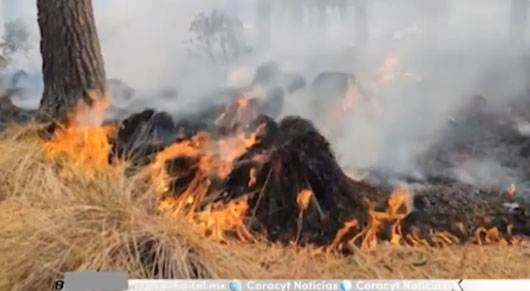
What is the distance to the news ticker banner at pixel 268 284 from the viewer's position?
1.64 metres

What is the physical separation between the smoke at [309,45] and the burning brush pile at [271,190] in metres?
0.06

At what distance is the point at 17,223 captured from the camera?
1658 millimetres

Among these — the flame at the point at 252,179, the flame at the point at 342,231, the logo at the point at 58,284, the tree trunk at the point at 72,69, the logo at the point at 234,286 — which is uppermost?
the tree trunk at the point at 72,69

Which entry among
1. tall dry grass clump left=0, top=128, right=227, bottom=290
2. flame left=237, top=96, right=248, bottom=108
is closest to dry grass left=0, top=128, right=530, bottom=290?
tall dry grass clump left=0, top=128, right=227, bottom=290

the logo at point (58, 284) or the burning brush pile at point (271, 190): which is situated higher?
the burning brush pile at point (271, 190)

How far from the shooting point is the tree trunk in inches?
66.0

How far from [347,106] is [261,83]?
0.20 metres

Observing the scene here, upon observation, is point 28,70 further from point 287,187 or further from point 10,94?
point 287,187

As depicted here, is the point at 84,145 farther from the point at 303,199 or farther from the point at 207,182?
the point at 303,199

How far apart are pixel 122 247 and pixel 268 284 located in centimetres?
32

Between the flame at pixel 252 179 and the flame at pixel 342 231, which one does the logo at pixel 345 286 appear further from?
the flame at pixel 252 179

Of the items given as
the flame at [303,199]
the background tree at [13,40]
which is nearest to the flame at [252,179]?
the flame at [303,199]

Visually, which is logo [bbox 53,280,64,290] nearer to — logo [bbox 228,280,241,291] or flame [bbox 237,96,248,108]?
logo [bbox 228,280,241,291]

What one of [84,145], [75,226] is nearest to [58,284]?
[75,226]
